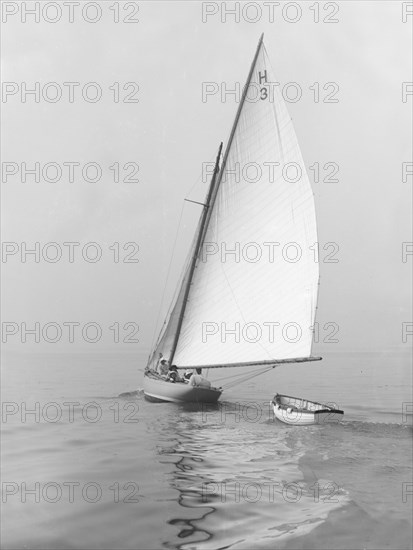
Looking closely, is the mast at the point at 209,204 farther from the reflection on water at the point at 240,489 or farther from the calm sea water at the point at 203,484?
the reflection on water at the point at 240,489

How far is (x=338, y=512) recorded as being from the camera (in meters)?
13.4

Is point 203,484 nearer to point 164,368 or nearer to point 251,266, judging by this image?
point 251,266

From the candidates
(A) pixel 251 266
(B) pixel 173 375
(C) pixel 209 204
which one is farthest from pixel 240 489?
(C) pixel 209 204

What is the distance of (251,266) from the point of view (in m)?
34.2

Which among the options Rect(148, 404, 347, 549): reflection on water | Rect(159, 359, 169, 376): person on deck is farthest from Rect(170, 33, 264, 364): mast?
Rect(148, 404, 347, 549): reflection on water

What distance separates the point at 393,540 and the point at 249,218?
24745 millimetres

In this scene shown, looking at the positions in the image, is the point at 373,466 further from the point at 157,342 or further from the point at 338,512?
the point at 157,342

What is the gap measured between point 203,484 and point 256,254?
19.9 metres

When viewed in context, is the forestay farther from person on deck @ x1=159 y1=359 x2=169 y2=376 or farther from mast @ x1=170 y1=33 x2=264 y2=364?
person on deck @ x1=159 y1=359 x2=169 y2=376

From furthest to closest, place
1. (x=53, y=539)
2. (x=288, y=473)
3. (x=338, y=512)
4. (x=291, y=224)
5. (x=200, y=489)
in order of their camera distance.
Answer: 1. (x=291, y=224)
2. (x=288, y=473)
3. (x=200, y=489)
4. (x=338, y=512)
5. (x=53, y=539)

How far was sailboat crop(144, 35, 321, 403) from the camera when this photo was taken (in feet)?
111

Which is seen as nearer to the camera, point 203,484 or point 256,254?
point 203,484

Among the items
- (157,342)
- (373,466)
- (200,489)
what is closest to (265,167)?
(157,342)

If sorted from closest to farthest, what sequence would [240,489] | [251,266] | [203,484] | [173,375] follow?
[240,489]
[203,484]
[251,266]
[173,375]
